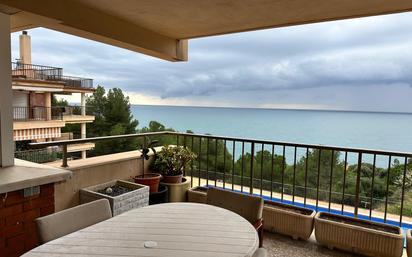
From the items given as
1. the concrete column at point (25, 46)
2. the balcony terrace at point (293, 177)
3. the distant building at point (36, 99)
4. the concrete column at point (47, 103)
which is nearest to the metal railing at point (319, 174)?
the balcony terrace at point (293, 177)

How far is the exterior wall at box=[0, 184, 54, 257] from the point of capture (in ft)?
6.30

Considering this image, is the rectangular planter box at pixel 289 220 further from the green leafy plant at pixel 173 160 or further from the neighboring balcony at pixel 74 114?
the neighboring balcony at pixel 74 114

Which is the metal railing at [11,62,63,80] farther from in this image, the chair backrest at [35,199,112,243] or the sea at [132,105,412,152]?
the chair backrest at [35,199,112,243]

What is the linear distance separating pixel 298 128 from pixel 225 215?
14051 millimetres

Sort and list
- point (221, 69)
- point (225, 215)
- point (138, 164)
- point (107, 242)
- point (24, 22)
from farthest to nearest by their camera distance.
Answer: point (221, 69)
point (138, 164)
point (24, 22)
point (225, 215)
point (107, 242)

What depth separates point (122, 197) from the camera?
287 centimetres

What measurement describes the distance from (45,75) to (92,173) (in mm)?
9838

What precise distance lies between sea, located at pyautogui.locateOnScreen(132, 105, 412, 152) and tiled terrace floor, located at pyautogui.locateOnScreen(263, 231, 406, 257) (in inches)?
81.7

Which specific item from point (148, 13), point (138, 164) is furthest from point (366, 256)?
point (148, 13)

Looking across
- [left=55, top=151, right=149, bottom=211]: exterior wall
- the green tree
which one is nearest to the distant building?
the green tree

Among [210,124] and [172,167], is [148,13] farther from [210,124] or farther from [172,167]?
[210,124]

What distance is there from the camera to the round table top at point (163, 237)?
1.23m

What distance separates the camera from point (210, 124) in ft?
61.7

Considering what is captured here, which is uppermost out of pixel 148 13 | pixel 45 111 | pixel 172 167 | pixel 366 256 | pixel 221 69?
pixel 221 69
